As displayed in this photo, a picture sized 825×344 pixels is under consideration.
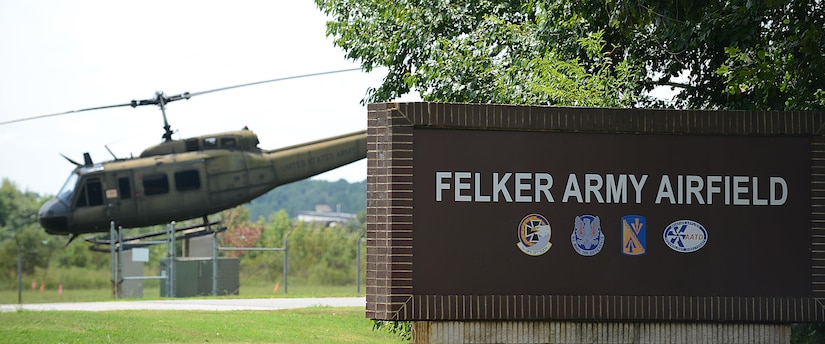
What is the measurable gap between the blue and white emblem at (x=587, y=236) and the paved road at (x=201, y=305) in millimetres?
14458

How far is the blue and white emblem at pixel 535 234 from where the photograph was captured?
11844 millimetres

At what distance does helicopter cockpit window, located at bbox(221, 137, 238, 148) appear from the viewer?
125 feet

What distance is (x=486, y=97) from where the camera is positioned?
1912 centimetres

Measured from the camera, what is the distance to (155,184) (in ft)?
121

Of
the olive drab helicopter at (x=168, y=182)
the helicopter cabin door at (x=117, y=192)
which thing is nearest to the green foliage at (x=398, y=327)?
the olive drab helicopter at (x=168, y=182)

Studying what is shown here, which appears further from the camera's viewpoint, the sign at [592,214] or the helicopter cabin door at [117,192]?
the helicopter cabin door at [117,192]

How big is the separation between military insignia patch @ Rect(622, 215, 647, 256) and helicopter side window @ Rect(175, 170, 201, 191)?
88.5 feet

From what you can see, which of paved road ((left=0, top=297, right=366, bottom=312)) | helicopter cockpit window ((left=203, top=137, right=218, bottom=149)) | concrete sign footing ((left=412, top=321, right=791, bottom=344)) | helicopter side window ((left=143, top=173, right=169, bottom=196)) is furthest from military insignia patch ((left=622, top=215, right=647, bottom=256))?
helicopter cockpit window ((left=203, top=137, right=218, bottom=149))

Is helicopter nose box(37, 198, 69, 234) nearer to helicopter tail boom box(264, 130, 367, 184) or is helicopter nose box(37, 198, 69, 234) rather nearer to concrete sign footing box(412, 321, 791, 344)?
helicopter tail boom box(264, 130, 367, 184)

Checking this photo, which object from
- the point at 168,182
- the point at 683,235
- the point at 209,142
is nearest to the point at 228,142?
the point at 209,142

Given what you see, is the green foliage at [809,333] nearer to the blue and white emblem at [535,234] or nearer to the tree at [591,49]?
the tree at [591,49]

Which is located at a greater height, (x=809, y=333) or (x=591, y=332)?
(x=591, y=332)

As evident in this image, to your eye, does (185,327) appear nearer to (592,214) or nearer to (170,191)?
(592,214)

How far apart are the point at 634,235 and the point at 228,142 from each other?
27.5 m
